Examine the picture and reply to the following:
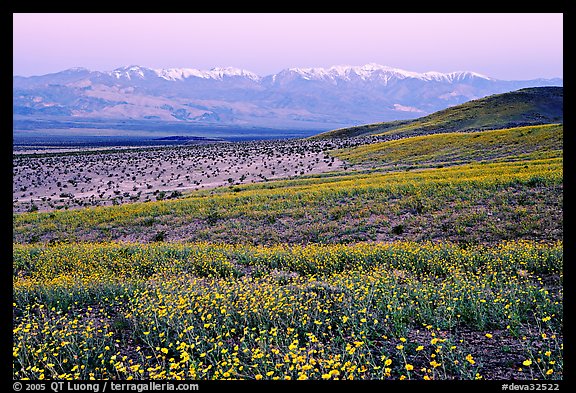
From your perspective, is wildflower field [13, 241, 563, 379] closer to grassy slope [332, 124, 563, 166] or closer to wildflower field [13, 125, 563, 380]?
wildflower field [13, 125, 563, 380]

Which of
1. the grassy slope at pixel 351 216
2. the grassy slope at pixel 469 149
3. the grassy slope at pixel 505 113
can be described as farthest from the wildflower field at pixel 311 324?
the grassy slope at pixel 505 113

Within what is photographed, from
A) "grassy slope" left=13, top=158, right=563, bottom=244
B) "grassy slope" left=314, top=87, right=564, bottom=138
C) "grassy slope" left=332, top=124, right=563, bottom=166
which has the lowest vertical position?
"grassy slope" left=13, top=158, right=563, bottom=244

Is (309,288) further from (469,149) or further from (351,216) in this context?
(469,149)

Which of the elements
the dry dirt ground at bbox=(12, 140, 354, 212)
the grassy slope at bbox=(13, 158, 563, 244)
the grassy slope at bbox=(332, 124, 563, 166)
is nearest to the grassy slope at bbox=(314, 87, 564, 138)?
the grassy slope at bbox=(332, 124, 563, 166)

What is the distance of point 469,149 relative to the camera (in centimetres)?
5275

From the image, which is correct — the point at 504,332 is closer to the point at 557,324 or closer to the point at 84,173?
the point at 557,324

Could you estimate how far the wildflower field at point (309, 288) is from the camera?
602cm

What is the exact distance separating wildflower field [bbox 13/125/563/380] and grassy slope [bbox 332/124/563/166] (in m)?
18.4

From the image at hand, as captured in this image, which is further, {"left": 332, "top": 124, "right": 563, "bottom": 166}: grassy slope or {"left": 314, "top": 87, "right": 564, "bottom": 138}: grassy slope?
{"left": 314, "top": 87, "right": 564, "bottom": 138}: grassy slope

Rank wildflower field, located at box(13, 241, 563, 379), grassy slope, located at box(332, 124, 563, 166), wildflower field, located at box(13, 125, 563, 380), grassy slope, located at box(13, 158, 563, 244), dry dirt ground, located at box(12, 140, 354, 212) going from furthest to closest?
grassy slope, located at box(332, 124, 563, 166) → dry dirt ground, located at box(12, 140, 354, 212) → grassy slope, located at box(13, 158, 563, 244) → wildflower field, located at box(13, 125, 563, 380) → wildflower field, located at box(13, 241, 563, 379)

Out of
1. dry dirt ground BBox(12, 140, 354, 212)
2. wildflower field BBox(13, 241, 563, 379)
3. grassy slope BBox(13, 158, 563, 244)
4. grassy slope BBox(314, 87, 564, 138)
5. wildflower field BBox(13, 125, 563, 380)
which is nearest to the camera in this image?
wildflower field BBox(13, 241, 563, 379)

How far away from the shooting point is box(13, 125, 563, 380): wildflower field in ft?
19.7

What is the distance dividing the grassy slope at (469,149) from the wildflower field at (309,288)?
18.4m
